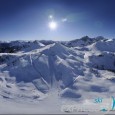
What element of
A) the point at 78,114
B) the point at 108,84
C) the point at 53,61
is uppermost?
the point at 53,61

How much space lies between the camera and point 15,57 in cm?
18988

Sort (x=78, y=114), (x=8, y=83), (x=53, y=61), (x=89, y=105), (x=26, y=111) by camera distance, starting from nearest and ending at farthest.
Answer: (x=78, y=114)
(x=26, y=111)
(x=89, y=105)
(x=8, y=83)
(x=53, y=61)

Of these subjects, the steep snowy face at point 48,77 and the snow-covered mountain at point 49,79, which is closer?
the snow-covered mountain at point 49,79

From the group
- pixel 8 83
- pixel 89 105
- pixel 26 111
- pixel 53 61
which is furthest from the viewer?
pixel 53 61

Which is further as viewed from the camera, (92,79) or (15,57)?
(15,57)

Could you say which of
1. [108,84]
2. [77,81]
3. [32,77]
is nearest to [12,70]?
[32,77]

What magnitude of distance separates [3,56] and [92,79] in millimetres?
77836

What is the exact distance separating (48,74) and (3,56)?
161ft

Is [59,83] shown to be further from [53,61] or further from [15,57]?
[15,57]

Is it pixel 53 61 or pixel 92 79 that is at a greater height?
pixel 53 61

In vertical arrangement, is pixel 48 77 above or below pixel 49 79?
above

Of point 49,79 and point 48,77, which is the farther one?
point 48,77

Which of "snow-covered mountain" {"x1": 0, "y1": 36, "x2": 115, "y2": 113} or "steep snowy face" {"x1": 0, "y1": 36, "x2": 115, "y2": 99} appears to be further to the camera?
"steep snowy face" {"x1": 0, "y1": 36, "x2": 115, "y2": 99}

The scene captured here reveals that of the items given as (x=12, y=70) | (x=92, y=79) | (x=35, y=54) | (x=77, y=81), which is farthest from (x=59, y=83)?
(x=35, y=54)
